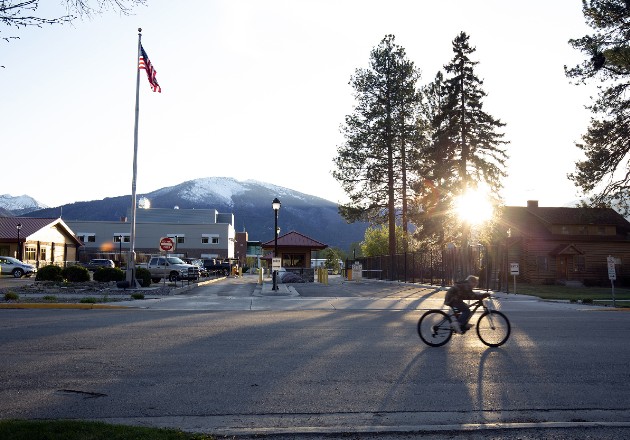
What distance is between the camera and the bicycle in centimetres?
1143

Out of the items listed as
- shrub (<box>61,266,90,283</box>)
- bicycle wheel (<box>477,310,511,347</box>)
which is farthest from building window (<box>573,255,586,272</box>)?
bicycle wheel (<box>477,310,511,347</box>)

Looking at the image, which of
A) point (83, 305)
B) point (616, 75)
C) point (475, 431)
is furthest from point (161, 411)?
point (616, 75)

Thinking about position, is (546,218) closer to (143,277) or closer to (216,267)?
(216,267)

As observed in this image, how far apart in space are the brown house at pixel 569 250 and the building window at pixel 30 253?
50.6 metres

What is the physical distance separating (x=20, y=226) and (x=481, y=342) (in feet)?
210

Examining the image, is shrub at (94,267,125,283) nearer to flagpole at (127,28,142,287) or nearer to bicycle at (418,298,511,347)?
flagpole at (127,28,142,287)

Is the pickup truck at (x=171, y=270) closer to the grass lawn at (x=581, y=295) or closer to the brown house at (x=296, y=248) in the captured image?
the brown house at (x=296, y=248)

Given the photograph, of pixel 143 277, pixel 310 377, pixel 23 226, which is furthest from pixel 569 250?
pixel 23 226

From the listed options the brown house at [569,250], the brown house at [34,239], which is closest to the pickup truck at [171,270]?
the brown house at [34,239]

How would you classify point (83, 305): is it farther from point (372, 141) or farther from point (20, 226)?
point (20, 226)

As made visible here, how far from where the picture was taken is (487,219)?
43531 mm

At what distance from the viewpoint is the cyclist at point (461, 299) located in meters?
11.4

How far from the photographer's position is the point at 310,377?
28.0 feet

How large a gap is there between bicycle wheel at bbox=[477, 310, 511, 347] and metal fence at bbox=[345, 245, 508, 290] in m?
19.4
